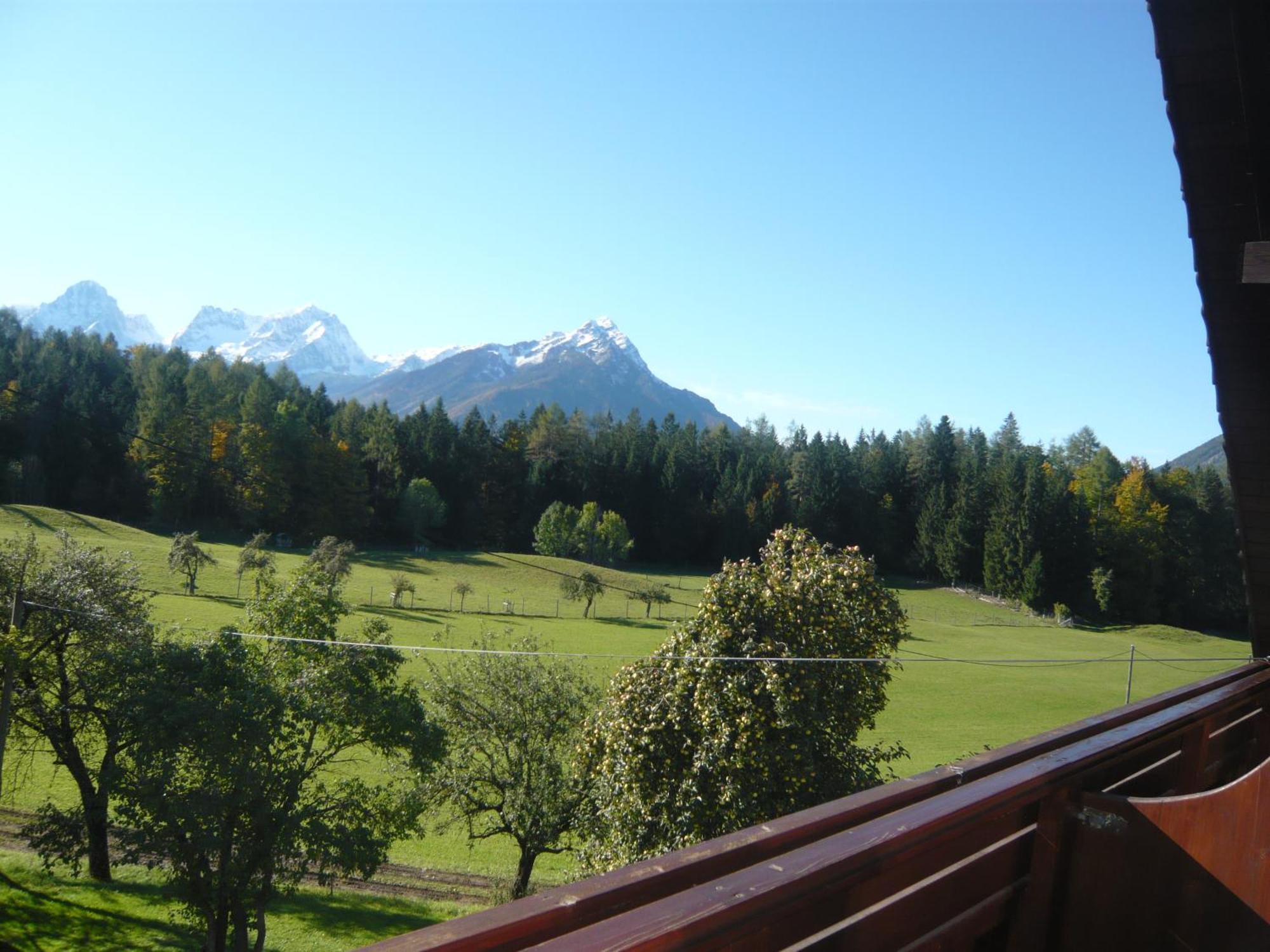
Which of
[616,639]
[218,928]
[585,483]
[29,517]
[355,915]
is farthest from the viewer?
[585,483]

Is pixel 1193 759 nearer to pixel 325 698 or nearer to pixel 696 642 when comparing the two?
pixel 696 642

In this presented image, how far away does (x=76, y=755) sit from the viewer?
15.9 metres

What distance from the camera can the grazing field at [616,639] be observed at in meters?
21.5

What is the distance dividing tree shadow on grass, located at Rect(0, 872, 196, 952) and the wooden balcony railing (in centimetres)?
1625

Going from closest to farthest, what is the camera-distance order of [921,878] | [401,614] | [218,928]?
[921,878], [218,928], [401,614]

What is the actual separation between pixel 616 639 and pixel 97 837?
2807cm

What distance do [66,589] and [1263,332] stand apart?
18.8 m

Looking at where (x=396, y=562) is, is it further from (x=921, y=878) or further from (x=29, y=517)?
(x=921, y=878)

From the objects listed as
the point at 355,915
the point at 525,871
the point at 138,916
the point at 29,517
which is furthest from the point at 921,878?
the point at 29,517

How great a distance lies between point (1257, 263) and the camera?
270cm

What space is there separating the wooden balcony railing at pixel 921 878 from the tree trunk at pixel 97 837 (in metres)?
17.8

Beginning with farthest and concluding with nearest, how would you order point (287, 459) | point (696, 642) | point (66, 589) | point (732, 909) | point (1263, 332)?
point (287, 459), point (66, 589), point (696, 642), point (1263, 332), point (732, 909)

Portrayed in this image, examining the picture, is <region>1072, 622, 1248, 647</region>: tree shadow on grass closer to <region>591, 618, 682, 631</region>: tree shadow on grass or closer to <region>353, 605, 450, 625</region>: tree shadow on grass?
<region>591, 618, 682, 631</region>: tree shadow on grass

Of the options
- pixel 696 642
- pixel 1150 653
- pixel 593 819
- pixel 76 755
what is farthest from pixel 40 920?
pixel 1150 653
